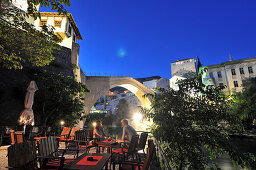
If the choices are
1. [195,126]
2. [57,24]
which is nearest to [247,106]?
[195,126]

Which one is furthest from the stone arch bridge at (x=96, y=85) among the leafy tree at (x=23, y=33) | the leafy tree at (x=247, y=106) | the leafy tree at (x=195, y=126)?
the leafy tree at (x=247, y=106)

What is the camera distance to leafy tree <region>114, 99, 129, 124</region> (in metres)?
33.7

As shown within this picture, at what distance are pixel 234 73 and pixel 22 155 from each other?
108ft

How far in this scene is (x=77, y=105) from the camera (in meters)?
8.20

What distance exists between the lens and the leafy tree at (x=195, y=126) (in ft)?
9.04

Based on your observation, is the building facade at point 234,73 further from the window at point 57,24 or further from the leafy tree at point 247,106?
the window at point 57,24

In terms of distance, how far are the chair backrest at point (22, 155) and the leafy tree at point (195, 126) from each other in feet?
7.35

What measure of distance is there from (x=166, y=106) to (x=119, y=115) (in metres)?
31.6

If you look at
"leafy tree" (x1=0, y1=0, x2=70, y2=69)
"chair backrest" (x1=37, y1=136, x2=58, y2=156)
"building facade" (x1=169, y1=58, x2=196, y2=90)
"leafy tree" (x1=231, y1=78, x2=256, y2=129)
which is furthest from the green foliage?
"building facade" (x1=169, y1=58, x2=196, y2=90)

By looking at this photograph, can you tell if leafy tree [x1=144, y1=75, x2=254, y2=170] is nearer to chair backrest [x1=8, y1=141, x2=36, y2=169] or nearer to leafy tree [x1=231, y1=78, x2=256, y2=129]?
chair backrest [x1=8, y1=141, x2=36, y2=169]

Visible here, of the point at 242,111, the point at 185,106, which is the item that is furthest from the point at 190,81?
the point at 242,111

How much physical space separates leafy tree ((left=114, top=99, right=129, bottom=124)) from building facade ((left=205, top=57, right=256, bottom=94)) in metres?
20.1

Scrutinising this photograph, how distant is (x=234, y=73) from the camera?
86.0 ft

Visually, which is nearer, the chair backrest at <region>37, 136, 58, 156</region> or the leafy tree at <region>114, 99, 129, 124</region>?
the chair backrest at <region>37, 136, 58, 156</region>
